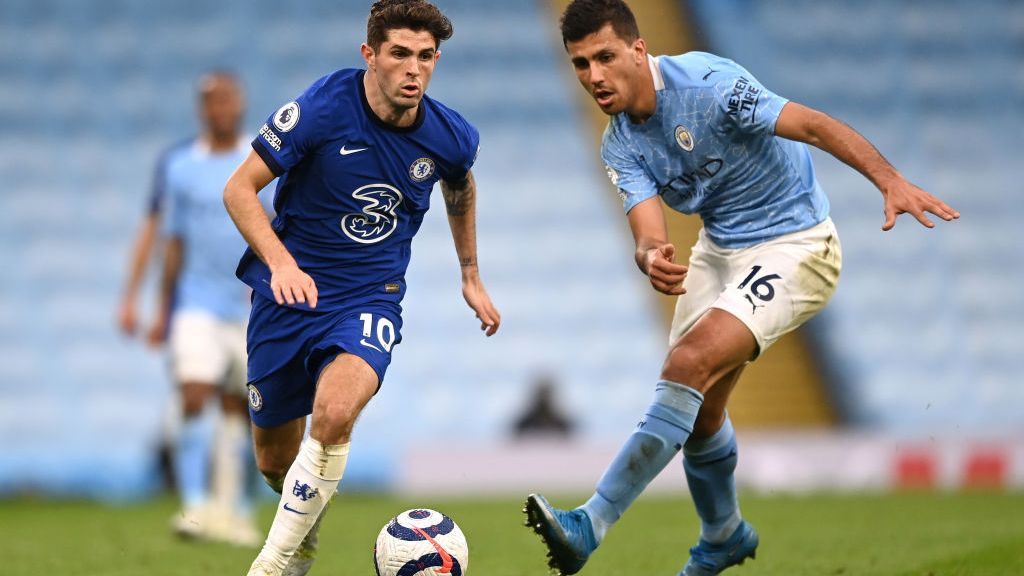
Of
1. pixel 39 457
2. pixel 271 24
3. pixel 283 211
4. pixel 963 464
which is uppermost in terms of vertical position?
pixel 283 211

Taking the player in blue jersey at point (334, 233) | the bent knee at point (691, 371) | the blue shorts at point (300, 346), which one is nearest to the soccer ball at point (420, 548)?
the player in blue jersey at point (334, 233)

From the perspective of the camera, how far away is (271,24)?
1853 cm

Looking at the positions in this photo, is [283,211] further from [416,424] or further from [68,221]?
[68,221]

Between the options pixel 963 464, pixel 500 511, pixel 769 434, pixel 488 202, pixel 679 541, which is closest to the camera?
pixel 679 541

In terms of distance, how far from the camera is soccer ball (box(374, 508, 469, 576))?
5.16m

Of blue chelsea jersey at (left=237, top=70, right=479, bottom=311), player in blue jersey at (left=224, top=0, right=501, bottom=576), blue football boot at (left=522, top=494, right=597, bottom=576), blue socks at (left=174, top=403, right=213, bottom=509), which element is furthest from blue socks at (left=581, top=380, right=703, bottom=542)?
blue socks at (left=174, top=403, right=213, bottom=509)

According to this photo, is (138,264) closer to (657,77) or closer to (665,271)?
(657,77)

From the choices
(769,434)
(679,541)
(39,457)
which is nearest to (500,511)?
(679,541)

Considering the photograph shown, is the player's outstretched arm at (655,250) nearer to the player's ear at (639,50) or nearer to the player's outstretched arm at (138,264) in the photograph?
the player's ear at (639,50)

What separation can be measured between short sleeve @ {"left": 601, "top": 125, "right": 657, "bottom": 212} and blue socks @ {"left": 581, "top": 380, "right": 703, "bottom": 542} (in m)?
0.75

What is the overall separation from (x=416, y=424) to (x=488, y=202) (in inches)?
121

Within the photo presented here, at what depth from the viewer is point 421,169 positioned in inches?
215

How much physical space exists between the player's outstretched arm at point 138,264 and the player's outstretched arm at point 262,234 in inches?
160

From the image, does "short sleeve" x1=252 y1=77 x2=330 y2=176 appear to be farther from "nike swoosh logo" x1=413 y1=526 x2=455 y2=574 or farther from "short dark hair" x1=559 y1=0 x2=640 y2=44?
"nike swoosh logo" x1=413 y1=526 x2=455 y2=574
